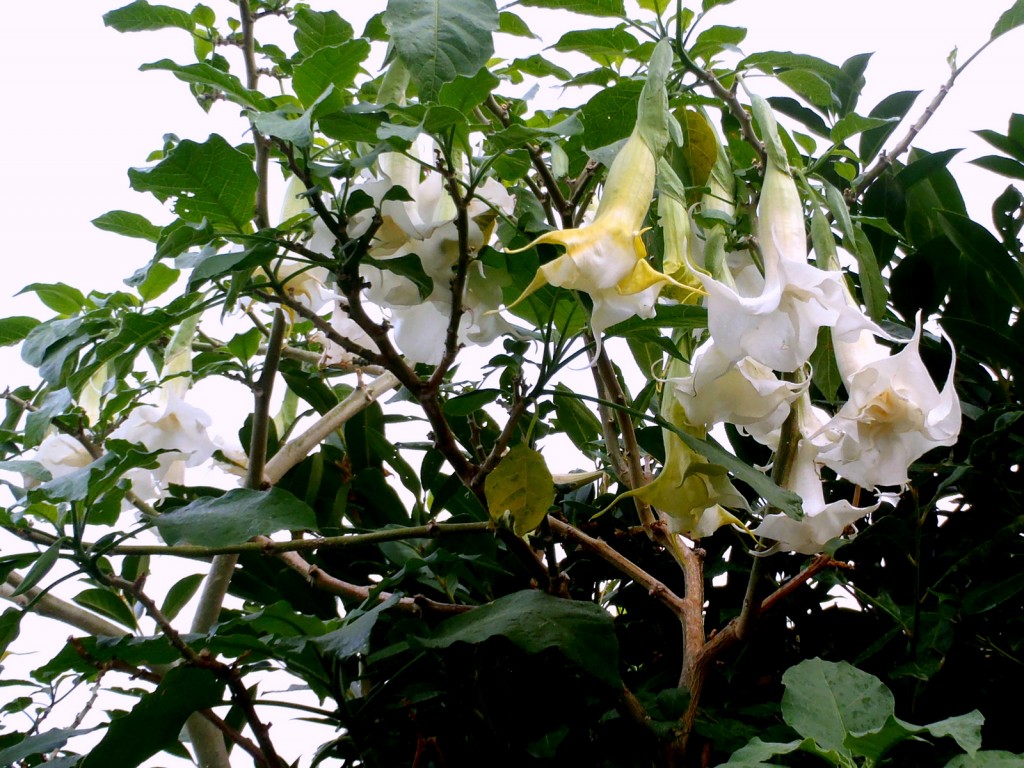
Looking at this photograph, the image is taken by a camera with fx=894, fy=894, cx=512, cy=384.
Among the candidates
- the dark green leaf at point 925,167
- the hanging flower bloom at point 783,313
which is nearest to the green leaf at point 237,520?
the hanging flower bloom at point 783,313

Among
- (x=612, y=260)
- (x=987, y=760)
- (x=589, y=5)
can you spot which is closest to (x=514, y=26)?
(x=589, y=5)

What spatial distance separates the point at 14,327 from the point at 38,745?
1.09 feet

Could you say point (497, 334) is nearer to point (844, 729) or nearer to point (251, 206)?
point (251, 206)

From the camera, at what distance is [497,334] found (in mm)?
578

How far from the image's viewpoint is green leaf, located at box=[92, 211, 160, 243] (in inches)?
23.4

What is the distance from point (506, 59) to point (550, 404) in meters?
0.31

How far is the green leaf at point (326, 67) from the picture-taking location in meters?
0.49

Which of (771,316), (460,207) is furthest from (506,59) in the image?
(771,316)

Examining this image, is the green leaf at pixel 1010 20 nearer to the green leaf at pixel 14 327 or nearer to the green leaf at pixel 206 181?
the green leaf at pixel 206 181

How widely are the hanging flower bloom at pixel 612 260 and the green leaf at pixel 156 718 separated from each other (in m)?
0.38

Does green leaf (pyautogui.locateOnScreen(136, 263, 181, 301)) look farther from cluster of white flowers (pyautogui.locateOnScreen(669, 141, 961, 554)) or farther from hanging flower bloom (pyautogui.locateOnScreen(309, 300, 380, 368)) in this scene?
cluster of white flowers (pyautogui.locateOnScreen(669, 141, 961, 554))

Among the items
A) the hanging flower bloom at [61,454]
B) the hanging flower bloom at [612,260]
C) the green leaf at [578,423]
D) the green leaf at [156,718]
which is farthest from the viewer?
the green leaf at [578,423]

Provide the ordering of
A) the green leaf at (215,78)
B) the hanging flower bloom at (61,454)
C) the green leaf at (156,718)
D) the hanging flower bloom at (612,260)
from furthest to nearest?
the hanging flower bloom at (61,454)
the green leaf at (156,718)
the green leaf at (215,78)
the hanging flower bloom at (612,260)

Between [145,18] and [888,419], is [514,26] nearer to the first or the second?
[145,18]
